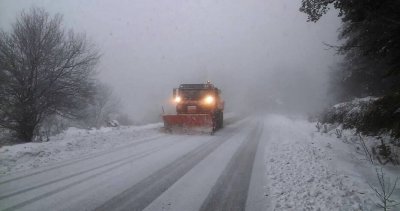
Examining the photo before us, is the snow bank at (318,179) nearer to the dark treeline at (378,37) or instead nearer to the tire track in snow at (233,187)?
the tire track in snow at (233,187)

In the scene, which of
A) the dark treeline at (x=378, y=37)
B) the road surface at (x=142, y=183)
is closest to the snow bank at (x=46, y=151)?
the road surface at (x=142, y=183)

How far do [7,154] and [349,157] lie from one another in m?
10.4

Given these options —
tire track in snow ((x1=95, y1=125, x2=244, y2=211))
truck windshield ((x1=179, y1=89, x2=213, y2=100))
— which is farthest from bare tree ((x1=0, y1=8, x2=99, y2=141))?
tire track in snow ((x1=95, y1=125, x2=244, y2=211))

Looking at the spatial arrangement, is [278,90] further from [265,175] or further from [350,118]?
[265,175]

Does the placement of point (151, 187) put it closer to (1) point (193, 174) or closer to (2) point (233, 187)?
(1) point (193, 174)

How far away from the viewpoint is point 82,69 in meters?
15.6

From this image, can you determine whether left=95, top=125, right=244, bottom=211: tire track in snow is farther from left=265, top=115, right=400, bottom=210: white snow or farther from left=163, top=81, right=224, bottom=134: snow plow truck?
left=163, top=81, right=224, bottom=134: snow plow truck

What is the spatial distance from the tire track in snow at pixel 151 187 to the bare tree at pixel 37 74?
28.2 ft

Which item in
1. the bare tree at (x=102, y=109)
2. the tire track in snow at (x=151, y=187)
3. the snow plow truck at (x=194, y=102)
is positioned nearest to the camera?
the tire track in snow at (x=151, y=187)

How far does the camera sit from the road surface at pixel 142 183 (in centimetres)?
507

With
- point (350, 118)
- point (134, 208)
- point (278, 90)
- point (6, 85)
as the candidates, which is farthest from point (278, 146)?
point (278, 90)

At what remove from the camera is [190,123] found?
1641 centimetres

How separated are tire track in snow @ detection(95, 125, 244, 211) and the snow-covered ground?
2 cm

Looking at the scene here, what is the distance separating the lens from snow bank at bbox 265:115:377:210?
192 inches
